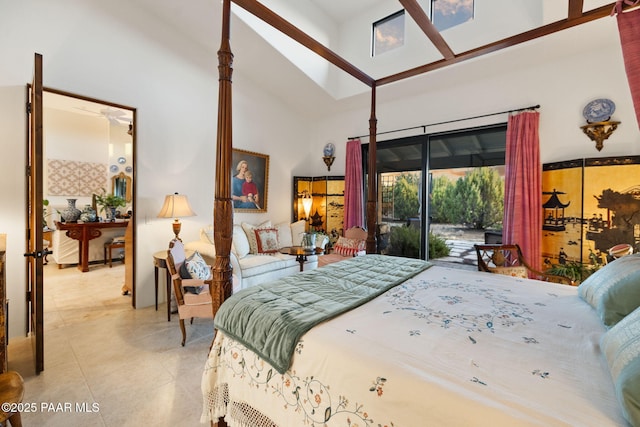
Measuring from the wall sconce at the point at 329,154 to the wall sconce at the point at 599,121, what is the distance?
133 inches

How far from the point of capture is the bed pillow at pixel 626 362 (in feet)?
2.14

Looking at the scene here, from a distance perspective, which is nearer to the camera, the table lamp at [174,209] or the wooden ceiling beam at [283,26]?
the wooden ceiling beam at [283,26]

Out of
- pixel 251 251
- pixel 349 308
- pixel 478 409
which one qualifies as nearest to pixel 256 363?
pixel 349 308

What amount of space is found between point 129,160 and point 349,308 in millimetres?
7126

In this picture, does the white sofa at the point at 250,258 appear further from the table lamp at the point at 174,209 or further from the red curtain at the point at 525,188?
the red curtain at the point at 525,188

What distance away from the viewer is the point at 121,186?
6371 millimetres

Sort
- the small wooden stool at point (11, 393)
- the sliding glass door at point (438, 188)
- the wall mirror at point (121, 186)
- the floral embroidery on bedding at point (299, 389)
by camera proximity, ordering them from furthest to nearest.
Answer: the wall mirror at point (121, 186) < the sliding glass door at point (438, 188) < the small wooden stool at point (11, 393) < the floral embroidery on bedding at point (299, 389)

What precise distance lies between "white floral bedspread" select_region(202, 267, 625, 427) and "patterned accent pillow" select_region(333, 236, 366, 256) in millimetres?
2508

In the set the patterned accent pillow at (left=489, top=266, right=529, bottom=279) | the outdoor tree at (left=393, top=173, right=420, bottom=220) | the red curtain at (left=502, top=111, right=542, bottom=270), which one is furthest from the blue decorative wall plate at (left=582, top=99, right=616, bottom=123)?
the outdoor tree at (left=393, top=173, right=420, bottom=220)

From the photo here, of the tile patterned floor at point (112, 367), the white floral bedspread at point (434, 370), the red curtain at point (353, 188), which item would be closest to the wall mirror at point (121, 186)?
the tile patterned floor at point (112, 367)

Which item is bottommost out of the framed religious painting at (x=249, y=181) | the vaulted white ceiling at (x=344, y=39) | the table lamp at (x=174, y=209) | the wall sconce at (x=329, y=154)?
the table lamp at (x=174, y=209)

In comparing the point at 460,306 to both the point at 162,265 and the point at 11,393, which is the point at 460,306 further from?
the point at 162,265

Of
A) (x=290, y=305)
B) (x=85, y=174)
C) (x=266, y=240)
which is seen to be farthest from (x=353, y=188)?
(x=85, y=174)

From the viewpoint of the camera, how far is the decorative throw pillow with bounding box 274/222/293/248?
462 cm
